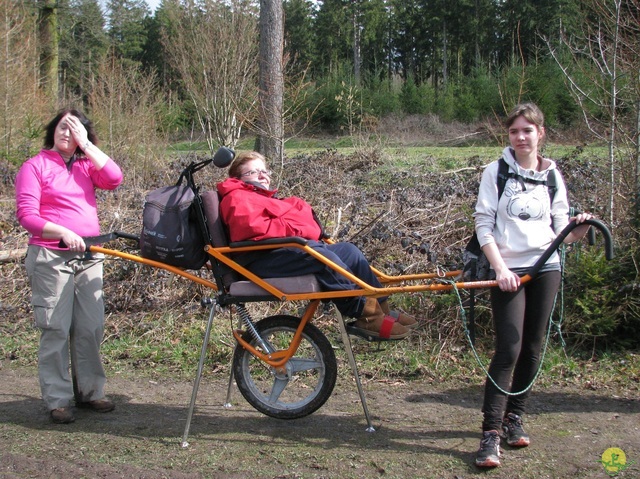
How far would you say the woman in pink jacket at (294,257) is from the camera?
14.0ft

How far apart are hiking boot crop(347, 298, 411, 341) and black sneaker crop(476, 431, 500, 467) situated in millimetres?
780

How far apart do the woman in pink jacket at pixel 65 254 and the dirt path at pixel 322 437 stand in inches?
13.3

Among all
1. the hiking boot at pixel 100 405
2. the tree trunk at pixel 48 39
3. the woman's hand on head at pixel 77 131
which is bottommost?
the hiking boot at pixel 100 405

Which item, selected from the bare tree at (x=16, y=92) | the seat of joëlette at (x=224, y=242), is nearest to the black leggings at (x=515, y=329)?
the seat of joëlette at (x=224, y=242)

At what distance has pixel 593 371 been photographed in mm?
5461

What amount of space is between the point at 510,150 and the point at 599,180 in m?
3.41

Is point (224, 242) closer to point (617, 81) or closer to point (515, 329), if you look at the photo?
point (515, 329)

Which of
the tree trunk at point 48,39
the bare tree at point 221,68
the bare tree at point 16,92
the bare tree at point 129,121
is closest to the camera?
the bare tree at point 129,121

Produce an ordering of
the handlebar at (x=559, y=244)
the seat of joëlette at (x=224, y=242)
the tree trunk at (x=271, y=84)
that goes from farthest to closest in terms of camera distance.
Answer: the tree trunk at (x=271, y=84) → the seat of joëlette at (x=224, y=242) → the handlebar at (x=559, y=244)

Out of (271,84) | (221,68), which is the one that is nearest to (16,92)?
(221,68)

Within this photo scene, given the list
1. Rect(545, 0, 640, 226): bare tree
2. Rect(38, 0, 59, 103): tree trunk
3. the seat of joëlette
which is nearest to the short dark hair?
the seat of joëlette

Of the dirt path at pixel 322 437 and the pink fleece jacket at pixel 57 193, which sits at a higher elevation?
the pink fleece jacket at pixel 57 193

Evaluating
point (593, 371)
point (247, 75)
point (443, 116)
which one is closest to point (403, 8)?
point (443, 116)

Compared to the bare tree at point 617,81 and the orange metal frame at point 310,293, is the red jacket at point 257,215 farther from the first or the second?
the bare tree at point 617,81
